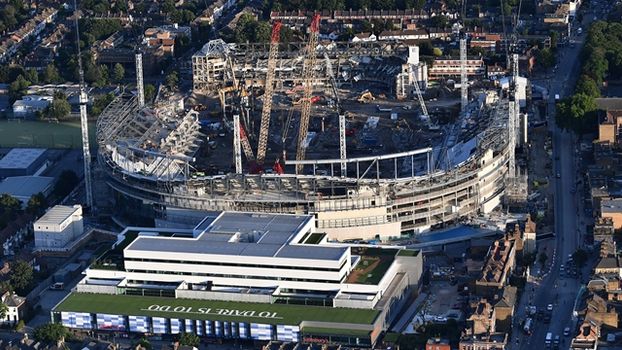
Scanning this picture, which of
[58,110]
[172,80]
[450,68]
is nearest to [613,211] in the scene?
[450,68]

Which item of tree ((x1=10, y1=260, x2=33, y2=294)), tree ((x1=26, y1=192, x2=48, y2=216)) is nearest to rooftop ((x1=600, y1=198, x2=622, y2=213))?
tree ((x1=10, y1=260, x2=33, y2=294))

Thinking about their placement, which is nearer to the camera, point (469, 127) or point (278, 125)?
point (469, 127)

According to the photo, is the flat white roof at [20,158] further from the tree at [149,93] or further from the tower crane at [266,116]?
the tower crane at [266,116]

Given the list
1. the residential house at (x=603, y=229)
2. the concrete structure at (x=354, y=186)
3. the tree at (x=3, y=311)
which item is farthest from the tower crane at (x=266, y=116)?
the tree at (x=3, y=311)

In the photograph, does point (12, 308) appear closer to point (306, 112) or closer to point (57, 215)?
point (57, 215)

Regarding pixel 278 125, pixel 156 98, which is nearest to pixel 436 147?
pixel 278 125

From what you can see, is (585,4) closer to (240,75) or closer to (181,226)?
(240,75)
